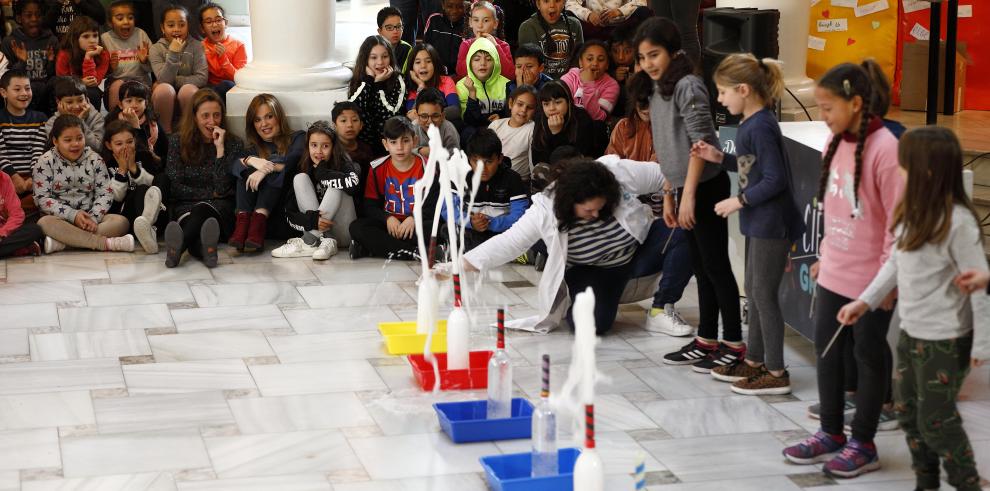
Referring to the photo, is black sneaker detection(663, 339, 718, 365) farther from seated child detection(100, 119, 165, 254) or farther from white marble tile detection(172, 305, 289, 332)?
seated child detection(100, 119, 165, 254)

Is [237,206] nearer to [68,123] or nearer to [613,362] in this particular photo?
[68,123]

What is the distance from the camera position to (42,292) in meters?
6.48

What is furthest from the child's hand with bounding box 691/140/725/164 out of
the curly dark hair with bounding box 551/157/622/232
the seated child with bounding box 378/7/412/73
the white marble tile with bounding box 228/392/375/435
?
the seated child with bounding box 378/7/412/73

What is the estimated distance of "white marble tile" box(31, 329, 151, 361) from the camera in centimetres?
545

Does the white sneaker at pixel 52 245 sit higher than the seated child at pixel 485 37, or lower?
lower

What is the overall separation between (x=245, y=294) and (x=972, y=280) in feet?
13.1

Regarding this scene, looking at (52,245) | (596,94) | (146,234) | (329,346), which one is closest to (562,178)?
(329,346)

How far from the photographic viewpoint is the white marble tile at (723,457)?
13.8 feet

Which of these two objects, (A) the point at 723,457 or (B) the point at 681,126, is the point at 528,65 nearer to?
(B) the point at 681,126

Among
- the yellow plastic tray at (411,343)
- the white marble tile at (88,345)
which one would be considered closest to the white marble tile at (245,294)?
the white marble tile at (88,345)

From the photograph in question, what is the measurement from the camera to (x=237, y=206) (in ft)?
25.0

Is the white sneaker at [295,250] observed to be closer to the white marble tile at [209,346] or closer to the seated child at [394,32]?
the white marble tile at [209,346]

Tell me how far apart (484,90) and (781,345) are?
3.82 meters

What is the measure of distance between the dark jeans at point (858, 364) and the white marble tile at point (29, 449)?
2514mm
